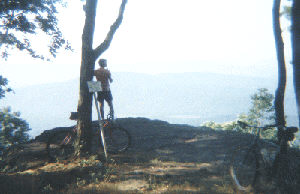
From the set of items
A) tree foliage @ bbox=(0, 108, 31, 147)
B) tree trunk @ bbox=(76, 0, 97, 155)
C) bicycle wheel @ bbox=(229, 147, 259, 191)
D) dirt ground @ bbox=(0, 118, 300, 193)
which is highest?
tree trunk @ bbox=(76, 0, 97, 155)

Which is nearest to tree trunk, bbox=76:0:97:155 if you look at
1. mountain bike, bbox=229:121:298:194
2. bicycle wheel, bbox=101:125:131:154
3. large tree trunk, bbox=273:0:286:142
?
bicycle wheel, bbox=101:125:131:154

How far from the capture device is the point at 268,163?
4.27m

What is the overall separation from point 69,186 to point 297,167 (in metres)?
4.40

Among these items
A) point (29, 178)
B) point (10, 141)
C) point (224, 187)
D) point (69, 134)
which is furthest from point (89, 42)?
point (10, 141)

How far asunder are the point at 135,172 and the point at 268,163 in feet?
10.4

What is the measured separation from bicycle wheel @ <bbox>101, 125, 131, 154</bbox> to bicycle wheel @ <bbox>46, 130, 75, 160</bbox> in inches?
43.9

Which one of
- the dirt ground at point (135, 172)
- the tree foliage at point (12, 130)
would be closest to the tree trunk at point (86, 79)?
the dirt ground at point (135, 172)

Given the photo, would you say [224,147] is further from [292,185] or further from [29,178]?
[29,178]

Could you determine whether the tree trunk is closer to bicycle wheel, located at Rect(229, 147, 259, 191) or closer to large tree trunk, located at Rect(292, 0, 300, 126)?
bicycle wheel, located at Rect(229, 147, 259, 191)

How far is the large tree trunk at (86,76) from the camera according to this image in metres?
7.41

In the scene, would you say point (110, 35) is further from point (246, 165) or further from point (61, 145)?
point (246, 165)

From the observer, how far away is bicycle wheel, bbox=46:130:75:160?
24.5ft

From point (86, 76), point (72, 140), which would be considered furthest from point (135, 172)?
point (86, 76)

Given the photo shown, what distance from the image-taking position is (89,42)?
773 centimetres
